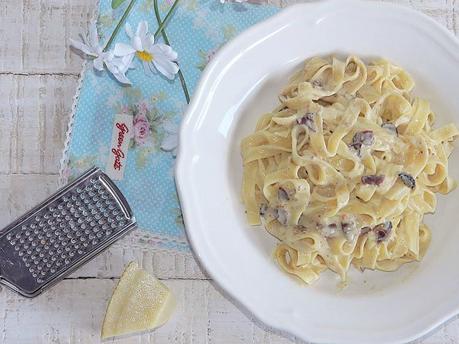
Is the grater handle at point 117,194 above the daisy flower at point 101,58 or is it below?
below

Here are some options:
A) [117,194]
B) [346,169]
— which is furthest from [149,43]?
[346,169]

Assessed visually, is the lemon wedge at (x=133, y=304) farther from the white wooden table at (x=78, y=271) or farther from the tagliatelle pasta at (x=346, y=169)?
the tagliatelle pasta at (x=346, y=169)

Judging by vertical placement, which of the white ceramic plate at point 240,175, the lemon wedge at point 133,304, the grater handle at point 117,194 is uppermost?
the white ceramic plate at point 240,175

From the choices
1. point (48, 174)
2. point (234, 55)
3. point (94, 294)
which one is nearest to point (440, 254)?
point (234, 55)

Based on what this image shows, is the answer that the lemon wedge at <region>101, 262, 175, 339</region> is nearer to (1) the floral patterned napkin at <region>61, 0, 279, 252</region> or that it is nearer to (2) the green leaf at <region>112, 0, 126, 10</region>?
(1) the floral patterned napkin at <region>61, 0, 279, 252</region>

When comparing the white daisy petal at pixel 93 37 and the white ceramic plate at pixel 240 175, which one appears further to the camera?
the white daisy petal at pixel 93 37

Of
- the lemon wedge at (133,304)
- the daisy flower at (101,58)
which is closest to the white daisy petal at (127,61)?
the daisy flower at (101,58)

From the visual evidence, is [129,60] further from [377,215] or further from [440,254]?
[440,254]

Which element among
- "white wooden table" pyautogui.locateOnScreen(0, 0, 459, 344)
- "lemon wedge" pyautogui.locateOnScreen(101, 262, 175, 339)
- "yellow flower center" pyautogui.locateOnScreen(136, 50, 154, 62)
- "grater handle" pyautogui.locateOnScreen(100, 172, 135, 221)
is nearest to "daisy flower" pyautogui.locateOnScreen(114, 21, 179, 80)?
"yellow flower center" pyautogui.locateOnScreen(136, 50, 154, 62)
